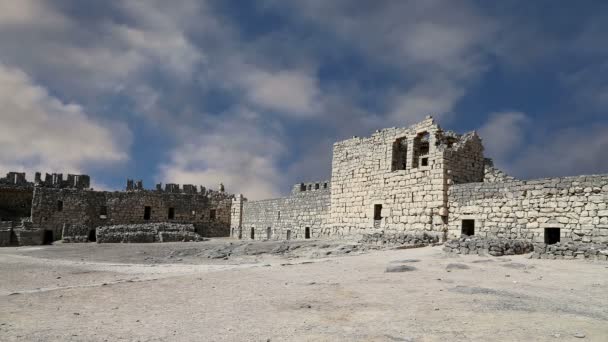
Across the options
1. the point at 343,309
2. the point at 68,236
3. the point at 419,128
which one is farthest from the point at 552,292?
the point at 68,236

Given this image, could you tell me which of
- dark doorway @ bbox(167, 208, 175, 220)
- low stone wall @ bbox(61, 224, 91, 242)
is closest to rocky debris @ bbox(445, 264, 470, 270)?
low stone wall @ bbox(61, 224, 91, 242)

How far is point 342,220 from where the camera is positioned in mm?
22500

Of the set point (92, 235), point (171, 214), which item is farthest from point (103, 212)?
point (171, 214)

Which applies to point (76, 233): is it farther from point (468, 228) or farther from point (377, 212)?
point (468, 228)

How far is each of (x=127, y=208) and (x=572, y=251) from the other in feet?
101

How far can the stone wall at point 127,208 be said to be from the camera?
109 feet

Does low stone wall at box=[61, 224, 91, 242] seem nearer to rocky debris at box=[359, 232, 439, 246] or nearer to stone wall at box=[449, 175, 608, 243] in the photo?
rocky debris at box=[359, 232, 439, 246]

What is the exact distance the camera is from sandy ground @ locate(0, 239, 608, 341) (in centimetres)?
603

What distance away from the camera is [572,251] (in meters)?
12.3

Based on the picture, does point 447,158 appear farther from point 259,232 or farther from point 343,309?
point 259,232

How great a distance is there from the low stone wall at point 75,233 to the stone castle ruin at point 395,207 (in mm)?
93

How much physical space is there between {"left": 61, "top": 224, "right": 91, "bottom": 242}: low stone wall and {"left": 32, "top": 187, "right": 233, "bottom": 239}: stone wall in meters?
1.05

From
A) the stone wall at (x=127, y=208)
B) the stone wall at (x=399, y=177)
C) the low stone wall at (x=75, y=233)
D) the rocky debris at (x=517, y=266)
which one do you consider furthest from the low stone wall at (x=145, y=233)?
the rocky debris at (x=517, y=266)

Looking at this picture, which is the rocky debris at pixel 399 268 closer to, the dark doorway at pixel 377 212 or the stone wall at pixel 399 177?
the stone wall at pixel 399 177
